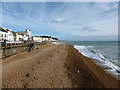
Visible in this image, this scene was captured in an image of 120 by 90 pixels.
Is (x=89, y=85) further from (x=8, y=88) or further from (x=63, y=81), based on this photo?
(x=8, y=88)

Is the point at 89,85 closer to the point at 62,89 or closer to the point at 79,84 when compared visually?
the point at 79,84

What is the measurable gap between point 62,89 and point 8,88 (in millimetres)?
2808

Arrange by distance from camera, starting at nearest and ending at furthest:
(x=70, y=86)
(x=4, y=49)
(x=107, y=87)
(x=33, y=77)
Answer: (x=70, y=86) → (x=107, y=87) → (x=33, y=77) → (x=4, y=49)

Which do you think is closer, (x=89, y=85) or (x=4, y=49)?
(x=89, y=85)

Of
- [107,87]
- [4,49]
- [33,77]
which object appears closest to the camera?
[107,87]

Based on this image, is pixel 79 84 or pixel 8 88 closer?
pixel 8 88

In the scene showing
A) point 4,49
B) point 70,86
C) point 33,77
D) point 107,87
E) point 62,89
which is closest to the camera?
point 62,89

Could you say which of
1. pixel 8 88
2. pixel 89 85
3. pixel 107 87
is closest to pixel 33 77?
pixel 8 88

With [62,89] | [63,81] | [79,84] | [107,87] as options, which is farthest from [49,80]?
[107,87]

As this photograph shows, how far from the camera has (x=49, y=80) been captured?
6176 millimetres

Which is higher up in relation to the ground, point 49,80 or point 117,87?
point 49,80

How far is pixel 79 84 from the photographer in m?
5.95

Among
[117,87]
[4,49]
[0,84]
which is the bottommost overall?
[117,87]

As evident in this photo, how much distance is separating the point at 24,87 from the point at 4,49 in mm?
9307
